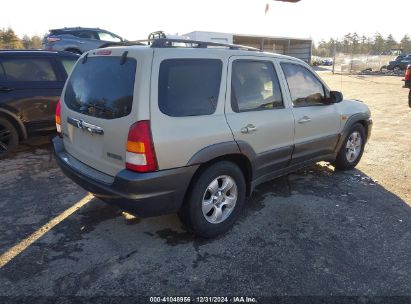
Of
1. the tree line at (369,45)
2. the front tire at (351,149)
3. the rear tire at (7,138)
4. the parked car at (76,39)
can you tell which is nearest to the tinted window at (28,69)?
the rear tire at (7,138)

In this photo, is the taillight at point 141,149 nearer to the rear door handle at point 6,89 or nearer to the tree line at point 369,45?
the rear door handle at point 6,89

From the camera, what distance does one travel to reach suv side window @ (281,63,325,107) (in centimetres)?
404

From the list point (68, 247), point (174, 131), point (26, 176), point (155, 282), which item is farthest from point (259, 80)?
point (26, 176)

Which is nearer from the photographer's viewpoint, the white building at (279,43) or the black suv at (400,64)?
the black suv at (400,64)

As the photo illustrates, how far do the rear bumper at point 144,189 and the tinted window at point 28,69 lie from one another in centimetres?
365

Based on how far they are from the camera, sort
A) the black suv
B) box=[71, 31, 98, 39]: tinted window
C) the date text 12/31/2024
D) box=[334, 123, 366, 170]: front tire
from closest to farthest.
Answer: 1. the date text 12/31/2024
2. box=[334, 123, 366, 170]: front tire
3. box=[71, 31, 98, 39]: tinted window
4. the black suv

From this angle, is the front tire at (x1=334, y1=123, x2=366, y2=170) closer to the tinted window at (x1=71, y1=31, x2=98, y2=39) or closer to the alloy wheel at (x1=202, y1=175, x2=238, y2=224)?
the alloy wheel at (x1=202, y1=175, x2=238, y2=224)

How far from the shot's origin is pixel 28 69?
591 cm

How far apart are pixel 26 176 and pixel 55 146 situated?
1.50 m

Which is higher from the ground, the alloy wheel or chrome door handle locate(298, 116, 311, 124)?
chrome door handle locate(298, 116, 311, 124)

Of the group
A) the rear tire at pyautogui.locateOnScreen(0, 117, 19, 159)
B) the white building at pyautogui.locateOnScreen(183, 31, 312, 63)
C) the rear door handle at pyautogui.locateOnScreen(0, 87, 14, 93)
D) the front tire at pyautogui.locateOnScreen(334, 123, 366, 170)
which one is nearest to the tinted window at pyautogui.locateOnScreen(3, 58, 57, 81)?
the rear door handle at pyautogui.locateOnScreen(0, 87, 14, 93)

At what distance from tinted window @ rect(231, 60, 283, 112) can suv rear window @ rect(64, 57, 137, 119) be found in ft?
3.39

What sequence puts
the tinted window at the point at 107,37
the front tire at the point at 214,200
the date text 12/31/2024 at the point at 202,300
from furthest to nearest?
1. the tinted window at the point at 107,37
2. the front tire at the point at 214,200
3. the date text 12/31/2024 at the point at 202,300

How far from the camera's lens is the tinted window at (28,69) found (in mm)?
5681
